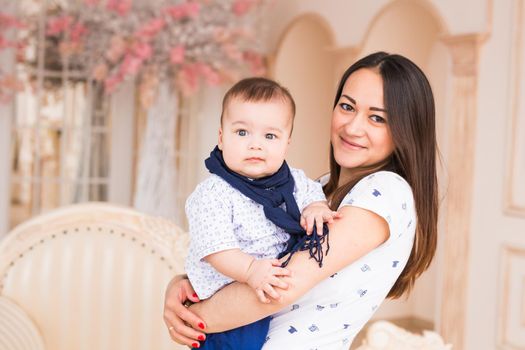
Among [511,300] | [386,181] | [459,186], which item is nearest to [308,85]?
[459,186]

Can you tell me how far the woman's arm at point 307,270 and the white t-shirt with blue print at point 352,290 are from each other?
0.11ft

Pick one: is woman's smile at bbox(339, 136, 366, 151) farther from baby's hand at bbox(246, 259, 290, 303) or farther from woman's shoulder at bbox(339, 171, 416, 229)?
baby's hand at bbox(246, 259, 290, 303)

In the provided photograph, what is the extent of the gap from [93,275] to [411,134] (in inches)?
56.7

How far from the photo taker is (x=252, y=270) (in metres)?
1.30

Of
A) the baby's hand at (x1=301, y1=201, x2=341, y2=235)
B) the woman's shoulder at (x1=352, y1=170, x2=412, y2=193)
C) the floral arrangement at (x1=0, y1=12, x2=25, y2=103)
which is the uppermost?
the floral arrangement at (x1=0, y1=12, x2=25, y2=103)

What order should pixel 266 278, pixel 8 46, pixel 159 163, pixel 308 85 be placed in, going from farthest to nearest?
1. pixel 308 85
2. pixel 159 163
3. pixel 8 46
4. pixel 266 278

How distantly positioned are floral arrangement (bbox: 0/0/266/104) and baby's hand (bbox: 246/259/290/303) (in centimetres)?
285

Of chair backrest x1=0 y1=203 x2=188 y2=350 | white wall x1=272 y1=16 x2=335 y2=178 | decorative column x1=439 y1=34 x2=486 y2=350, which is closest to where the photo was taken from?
chair backrest x1=0 y1=203 x2=188 y2=350

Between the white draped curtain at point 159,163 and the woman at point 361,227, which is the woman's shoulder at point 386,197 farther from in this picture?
the white draped curtain at point 159,163

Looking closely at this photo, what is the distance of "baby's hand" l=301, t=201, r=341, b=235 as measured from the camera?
4.38 feet

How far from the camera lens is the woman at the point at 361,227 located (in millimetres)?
1357

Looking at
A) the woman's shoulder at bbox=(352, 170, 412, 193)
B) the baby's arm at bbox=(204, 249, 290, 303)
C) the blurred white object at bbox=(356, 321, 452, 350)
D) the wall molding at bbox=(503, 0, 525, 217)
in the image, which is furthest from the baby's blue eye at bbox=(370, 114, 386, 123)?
the wall molding at bbox=(503, 0, 525, 217)

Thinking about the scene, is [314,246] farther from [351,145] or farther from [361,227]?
[351,145]

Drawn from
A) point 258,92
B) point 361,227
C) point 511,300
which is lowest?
point 511,300
